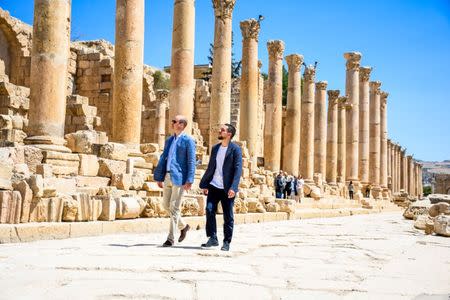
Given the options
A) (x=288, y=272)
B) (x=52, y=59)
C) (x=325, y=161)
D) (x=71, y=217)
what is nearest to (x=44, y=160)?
(x=52, y=59)

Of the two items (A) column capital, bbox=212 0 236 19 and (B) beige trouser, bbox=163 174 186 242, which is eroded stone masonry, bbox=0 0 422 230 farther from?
(B) beige trouser, bbox=163 174 186 242

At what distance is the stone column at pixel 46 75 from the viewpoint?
37.8 ft

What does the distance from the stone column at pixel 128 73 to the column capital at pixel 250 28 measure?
1062 centimetres

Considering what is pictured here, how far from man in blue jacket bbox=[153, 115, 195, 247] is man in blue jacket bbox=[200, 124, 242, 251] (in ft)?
0.91

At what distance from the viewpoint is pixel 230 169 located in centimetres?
698

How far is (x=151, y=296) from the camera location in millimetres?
3793

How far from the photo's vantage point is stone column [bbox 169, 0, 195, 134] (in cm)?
1739

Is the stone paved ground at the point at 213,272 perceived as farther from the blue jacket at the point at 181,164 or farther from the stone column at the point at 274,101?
the stone column at the point at 274,101

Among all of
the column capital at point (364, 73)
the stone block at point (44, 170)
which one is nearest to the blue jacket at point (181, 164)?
the stone block at point (44, 170)

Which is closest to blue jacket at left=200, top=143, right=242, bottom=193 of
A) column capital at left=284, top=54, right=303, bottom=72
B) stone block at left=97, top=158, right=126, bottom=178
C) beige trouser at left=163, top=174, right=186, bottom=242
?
beige trouser at left=163, top=174, right=186, bottom=242

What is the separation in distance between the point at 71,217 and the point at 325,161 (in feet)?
90.5

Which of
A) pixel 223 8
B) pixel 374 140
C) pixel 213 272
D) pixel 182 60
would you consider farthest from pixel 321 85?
pixel 213 272

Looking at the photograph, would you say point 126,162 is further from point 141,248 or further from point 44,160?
point 141,248

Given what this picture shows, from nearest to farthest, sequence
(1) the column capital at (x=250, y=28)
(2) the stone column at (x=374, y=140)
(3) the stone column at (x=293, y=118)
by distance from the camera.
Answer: (1) the column capital at (x=250, y=28), (3) the stone column at (x=293, y=118), (2) the stone column at (x=374, y=140)
